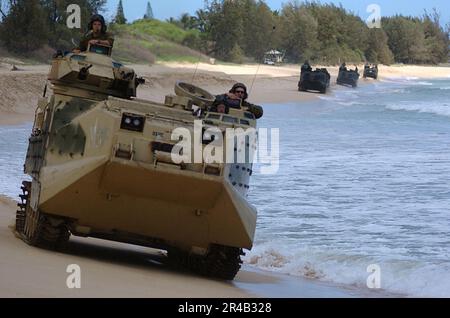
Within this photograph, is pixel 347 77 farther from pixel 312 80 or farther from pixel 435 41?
pixel 435 41

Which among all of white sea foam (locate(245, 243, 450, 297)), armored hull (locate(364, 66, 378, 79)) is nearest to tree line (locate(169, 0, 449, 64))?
armored hull (locate(364, 66, 378, 79))

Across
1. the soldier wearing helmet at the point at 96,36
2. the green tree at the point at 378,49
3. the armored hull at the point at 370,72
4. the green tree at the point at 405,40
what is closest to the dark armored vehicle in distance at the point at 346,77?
the armored hull at the point at 370,72

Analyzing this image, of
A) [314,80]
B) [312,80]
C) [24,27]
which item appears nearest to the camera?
[24,27]

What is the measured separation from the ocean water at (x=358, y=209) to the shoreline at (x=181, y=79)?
2.34m

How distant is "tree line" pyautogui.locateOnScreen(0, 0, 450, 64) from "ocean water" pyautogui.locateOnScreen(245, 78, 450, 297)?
21910 mm

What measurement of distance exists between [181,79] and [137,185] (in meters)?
43.5

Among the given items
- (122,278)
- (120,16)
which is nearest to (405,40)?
(120,16)

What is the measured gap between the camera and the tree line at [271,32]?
186 ft

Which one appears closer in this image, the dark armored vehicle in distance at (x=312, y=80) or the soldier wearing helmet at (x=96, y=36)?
the soldier wearing helmet at (x=96, y=36)

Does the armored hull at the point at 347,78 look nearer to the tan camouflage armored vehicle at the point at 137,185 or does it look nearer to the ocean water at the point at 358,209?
the ocean water at the point at 358,209

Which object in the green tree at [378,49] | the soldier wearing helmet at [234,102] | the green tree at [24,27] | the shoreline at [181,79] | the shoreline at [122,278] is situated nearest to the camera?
the shoreline at [122,278]

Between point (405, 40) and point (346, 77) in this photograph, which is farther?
point (405, 40)

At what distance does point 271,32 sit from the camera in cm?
7788

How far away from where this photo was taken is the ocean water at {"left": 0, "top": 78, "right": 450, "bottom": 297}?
13.5 meters
